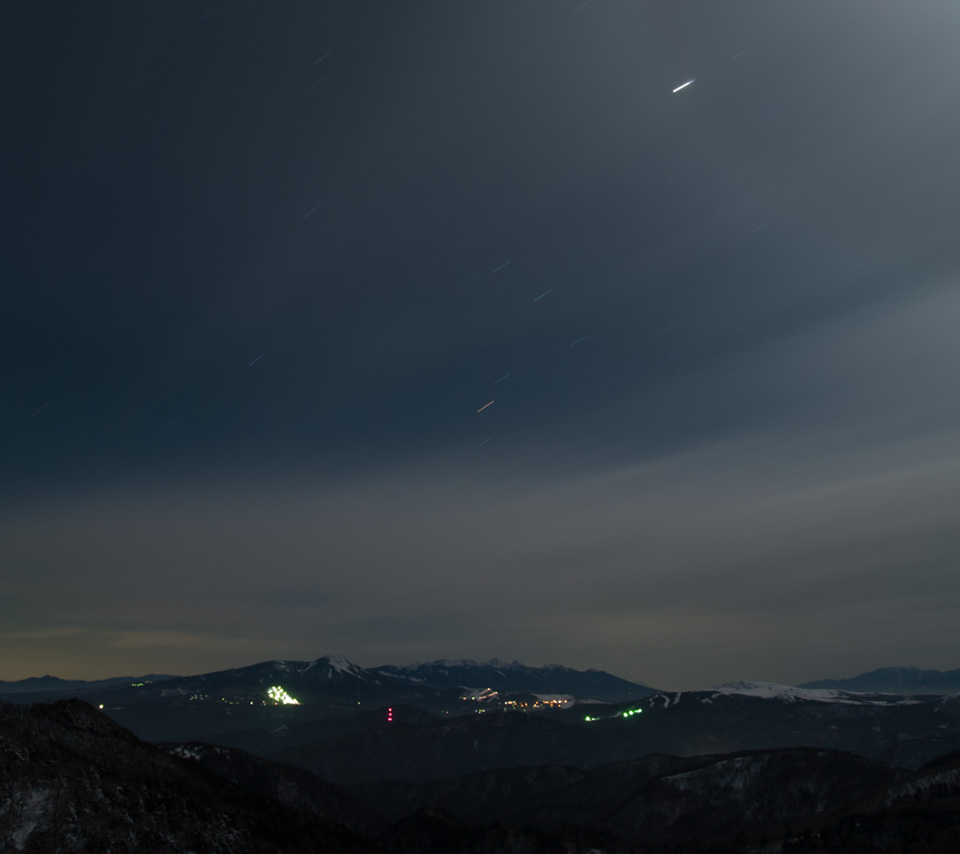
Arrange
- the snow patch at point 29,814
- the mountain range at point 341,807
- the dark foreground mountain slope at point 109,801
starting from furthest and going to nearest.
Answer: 1. the mountain range at point 341,807
2. the dark foreground mountain slope at point 109,801
3. the snow patch at point 29,814

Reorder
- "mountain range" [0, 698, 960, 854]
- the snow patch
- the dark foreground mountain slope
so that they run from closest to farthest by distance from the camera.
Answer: the snow patch
the dark foreground mountain slope
"mountain range" [0, 698, 960, 854]

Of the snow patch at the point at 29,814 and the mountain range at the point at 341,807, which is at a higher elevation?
the snow patch at the point at 29,814

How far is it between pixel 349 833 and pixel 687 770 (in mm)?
129597

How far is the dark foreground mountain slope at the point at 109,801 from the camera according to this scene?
6344 cm

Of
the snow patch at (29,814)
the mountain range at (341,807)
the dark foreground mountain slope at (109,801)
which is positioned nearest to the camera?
the snow patch at (29,814)

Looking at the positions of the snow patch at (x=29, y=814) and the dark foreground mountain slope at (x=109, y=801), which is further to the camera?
the dark foreground mountain slope at (x=109, y=801)

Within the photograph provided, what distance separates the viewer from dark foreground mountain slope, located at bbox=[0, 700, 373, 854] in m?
63.4

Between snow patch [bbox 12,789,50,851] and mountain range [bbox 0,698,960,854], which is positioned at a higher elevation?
snow patch [bbox 12,789,50,851]

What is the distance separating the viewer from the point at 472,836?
458 feet

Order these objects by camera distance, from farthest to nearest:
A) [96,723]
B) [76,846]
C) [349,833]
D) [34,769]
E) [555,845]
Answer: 1. [555,845]
2. [349,833]
3. [96,723]
4. [34,769]
5. [76,846]

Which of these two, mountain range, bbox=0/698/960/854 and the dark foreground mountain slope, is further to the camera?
mountain range, bbox=0/698/960/854

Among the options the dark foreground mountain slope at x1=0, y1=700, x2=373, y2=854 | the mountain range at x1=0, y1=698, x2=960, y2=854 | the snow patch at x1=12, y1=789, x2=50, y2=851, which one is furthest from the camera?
the mountain range at x1=0, y1=698, x2=960, y2=854

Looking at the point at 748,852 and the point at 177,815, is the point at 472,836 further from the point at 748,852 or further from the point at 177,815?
the point at 177,815

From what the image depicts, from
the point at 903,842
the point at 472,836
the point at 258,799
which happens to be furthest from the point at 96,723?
the point at 903,842
